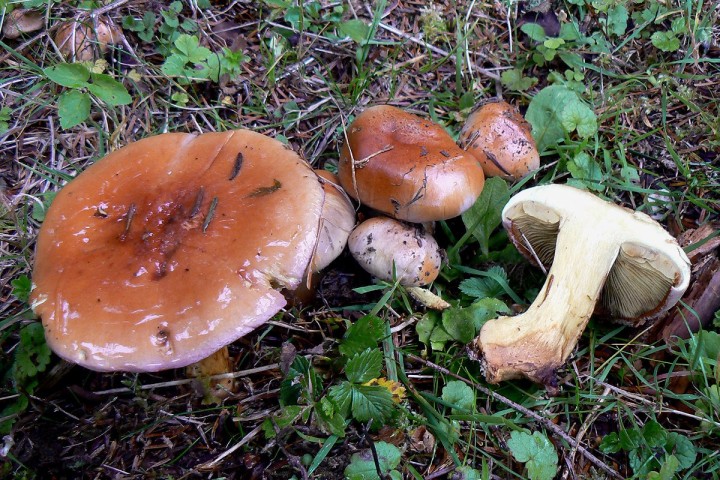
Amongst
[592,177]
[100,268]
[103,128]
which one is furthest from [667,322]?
[103,128]

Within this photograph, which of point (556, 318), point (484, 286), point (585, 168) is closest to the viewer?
point (556, 318)

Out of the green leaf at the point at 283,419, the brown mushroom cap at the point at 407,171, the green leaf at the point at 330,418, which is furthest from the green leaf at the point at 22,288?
the brown mushroom cap at the point at 407,171

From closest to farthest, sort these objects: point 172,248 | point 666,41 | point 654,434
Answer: point 172,248 < point 654,434 < point 666,41

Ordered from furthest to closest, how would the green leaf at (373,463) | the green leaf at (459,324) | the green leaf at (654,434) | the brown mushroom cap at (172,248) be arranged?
the green leaf at (459,324) < the green leaf at (654,434) < the green leaf at (373,463) < the brown mushroom cap at (172,248)

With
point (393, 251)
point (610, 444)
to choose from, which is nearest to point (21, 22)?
point (393, 251)

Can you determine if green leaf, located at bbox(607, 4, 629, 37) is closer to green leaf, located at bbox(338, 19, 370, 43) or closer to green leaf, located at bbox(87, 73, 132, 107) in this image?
green leaf, located at bbox(338, 19, 370, 43)

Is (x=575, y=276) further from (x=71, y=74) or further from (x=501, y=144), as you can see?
(x=71, y=74)

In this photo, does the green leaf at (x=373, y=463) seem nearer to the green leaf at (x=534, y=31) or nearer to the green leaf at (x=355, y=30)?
the green leaf at (x=355, y=30)

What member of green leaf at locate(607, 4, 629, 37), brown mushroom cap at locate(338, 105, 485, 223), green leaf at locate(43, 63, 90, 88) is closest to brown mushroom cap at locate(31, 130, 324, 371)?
brown mushroom cap at locate(338, 105, 485, 223)
